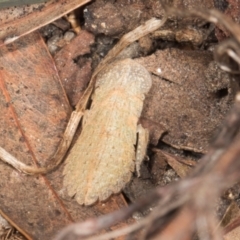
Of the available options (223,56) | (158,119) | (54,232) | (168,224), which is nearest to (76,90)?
(158,119)

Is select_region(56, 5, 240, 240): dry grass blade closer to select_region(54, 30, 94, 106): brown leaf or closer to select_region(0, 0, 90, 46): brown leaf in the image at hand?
Answer: select_region(54, 30, 94, 106): brown leaf

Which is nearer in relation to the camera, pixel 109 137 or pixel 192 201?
pixel 192 201

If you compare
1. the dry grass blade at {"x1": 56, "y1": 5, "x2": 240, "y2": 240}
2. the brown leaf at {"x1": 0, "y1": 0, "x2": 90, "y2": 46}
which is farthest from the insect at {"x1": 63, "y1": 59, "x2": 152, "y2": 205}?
the dry grass blade at {"x1": 56, "y1": 5, "x2": 240, "y2": 240}

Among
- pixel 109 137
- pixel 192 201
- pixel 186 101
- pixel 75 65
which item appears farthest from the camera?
pixel 75 65

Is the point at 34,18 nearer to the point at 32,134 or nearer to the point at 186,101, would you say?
the point at 32,134

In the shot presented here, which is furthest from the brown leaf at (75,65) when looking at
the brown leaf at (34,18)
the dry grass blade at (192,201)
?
the dry grass blade at (192,201)

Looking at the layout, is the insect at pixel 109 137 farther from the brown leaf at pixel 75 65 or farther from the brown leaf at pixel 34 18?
the brown leaf at pixel 34 18

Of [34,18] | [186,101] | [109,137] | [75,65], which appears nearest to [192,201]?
A: [109,137]

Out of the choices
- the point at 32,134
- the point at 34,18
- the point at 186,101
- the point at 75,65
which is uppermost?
the point at 34,18
